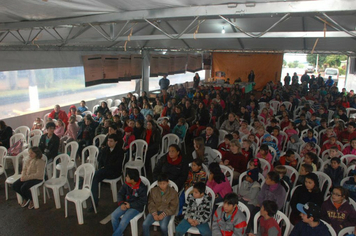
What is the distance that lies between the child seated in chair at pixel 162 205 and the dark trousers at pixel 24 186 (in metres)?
2.00

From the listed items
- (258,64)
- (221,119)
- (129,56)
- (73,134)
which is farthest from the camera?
(258,64)

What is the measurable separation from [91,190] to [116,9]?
291 cm

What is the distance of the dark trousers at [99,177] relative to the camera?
4.20 metres

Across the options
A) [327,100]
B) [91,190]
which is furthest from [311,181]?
[327,100]

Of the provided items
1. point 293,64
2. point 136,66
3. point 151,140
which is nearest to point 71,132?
point 151,140

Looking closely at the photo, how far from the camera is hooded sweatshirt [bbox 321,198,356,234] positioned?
3109 mm

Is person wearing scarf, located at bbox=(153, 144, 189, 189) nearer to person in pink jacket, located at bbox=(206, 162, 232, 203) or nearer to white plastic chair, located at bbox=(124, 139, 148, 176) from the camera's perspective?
person in pink jacket, located at bbox=(206, 162, 232, 203)

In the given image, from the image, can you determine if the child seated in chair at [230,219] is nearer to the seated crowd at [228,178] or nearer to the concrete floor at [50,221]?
the seated crowd at [228,178]

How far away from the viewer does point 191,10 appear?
156 inches

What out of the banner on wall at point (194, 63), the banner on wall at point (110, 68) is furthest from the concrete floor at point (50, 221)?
the banner on wall at point (194, 63)

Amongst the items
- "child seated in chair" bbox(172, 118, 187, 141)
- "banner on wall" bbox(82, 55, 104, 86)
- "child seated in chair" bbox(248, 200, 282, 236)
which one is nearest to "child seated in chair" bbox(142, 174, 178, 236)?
"child seated in chair" bbox(248, 200, 282, 236)

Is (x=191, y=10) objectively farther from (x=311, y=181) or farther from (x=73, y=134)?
(x=73, y=134)

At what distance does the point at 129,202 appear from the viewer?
3.56 metres

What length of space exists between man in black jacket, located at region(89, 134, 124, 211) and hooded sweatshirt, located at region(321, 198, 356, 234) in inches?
119
